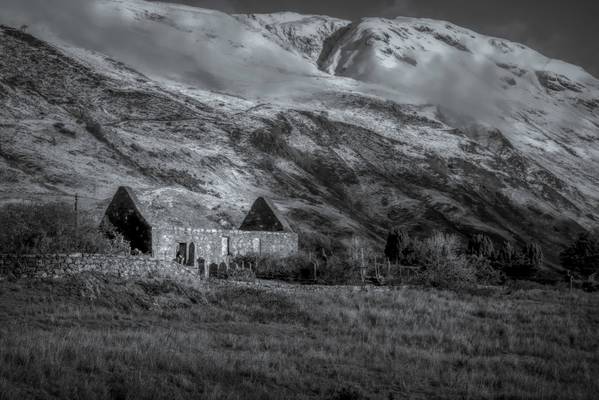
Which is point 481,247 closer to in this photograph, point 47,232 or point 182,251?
point 182,251

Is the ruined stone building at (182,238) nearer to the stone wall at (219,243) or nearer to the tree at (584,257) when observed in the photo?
the stone wall at (219,243)

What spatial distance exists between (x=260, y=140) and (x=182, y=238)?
7240 centimetres

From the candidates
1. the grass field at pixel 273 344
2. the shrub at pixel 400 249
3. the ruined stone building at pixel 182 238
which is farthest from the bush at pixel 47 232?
the shrub at pixel 400 249

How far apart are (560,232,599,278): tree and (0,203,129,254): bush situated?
46.7 m

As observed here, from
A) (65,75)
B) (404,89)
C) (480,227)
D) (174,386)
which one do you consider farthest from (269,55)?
(174,386)

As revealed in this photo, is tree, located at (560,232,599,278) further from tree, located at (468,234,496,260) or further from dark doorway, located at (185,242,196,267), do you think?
dark doorway, located at (185,242,196,267)

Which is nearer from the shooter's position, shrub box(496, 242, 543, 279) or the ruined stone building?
the ruined stone building

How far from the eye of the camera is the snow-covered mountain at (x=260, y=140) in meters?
73.7

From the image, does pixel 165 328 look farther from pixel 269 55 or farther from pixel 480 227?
pixel 269 55

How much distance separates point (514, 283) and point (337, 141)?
74.1 m

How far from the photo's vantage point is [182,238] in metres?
31.9

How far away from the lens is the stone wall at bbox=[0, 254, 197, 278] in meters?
19.0

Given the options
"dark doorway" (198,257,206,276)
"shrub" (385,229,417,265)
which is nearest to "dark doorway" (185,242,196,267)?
"dark doorway" (198,257,206,276)

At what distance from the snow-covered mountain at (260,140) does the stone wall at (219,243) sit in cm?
696
